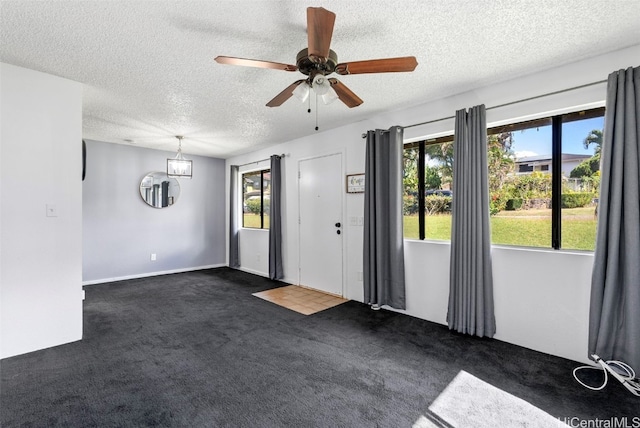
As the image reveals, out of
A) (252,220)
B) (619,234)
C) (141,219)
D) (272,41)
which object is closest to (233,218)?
(252,220)

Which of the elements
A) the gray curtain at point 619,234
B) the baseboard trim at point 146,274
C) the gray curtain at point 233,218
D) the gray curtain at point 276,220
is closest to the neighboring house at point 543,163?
the gray curtain at point 619,234

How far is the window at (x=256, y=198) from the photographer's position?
19.4ft

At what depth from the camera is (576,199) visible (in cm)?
256

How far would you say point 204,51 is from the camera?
7.43 ft

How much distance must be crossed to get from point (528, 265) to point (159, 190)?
5932mm

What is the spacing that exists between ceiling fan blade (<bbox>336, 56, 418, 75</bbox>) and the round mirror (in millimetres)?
5032

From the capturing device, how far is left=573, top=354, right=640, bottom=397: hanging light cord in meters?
2.01

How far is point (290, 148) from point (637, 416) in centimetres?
477

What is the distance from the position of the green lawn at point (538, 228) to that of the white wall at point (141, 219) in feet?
16.2

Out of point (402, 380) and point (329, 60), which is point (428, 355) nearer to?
point (402, 380)

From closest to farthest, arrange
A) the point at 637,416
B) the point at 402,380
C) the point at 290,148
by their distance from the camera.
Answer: the point at 637,416
the point at 402,380
the point at 290,148

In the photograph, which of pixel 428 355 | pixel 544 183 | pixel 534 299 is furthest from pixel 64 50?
pixel 534 299

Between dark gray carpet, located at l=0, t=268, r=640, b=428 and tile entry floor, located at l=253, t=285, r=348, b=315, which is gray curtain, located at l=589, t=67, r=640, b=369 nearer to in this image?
dark gray carpet, located at l=0, t=268, r=640, b=428

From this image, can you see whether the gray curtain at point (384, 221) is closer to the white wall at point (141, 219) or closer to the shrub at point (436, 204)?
the shrub at point (436, 204)
